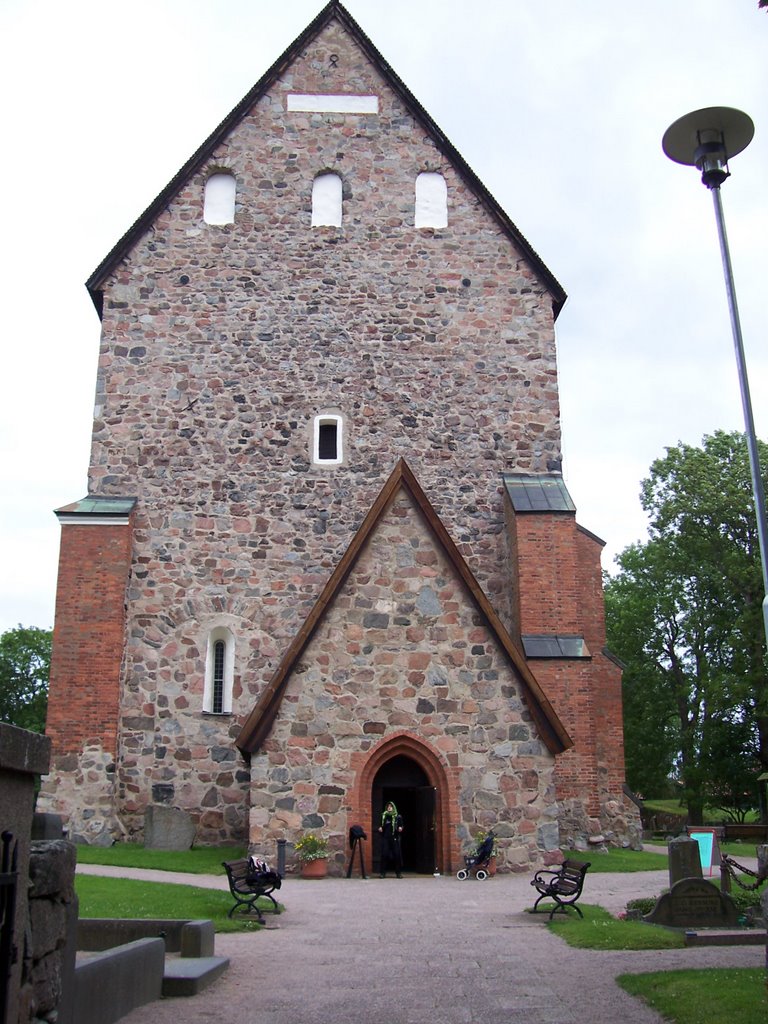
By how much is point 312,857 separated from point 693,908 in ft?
20.3

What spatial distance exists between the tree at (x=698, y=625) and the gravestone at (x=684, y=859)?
20358mm

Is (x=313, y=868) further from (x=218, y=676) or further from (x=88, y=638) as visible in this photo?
(x=88, y=638)

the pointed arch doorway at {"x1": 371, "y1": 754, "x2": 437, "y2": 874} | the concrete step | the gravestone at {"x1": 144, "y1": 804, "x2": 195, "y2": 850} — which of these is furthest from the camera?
the gravestone at {"x1": 144, "y1": 804, "x2": 195, "y2": 850}

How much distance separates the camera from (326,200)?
22703mm

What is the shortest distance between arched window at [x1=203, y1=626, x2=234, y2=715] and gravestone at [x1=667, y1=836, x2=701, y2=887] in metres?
9.55

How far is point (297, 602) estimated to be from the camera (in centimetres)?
2042

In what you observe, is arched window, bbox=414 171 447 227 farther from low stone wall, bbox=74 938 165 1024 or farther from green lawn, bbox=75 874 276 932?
low stone wall, bbox=74 938 165 1024

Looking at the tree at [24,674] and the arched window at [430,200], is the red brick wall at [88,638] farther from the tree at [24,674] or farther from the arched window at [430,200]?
the tree at [24,674]

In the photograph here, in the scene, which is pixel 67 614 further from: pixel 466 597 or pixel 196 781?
pixel 466 597

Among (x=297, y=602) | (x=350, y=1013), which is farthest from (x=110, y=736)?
(x=350, y=1013)

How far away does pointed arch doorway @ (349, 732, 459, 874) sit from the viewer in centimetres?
1627

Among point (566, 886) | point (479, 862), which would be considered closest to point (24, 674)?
point (479, 862)

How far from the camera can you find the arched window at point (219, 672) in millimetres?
19906

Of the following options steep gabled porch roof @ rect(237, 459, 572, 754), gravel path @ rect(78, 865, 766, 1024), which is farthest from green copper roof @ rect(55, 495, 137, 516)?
gravel path @ rect(78, 865, 766, 1024)
